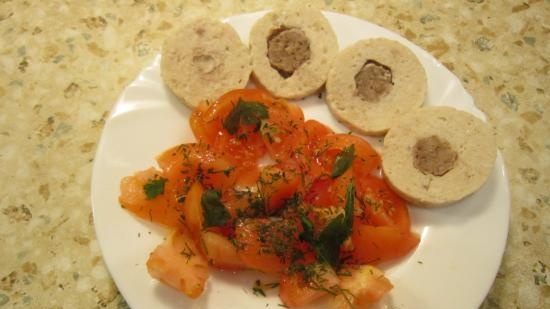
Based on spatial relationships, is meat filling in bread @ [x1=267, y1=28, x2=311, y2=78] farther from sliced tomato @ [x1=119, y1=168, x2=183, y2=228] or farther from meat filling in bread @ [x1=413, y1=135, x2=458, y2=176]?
sliced tomato @ [x1=119, y1=168, x2=183, y2=228]

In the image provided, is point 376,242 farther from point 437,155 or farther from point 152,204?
point 152,204

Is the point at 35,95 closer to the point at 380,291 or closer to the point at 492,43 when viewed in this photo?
the point at 380,291

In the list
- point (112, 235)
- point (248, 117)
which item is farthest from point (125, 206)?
point (248, 117)

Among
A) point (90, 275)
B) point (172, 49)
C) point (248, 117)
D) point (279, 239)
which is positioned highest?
point (172, 49)

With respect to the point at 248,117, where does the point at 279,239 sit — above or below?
below

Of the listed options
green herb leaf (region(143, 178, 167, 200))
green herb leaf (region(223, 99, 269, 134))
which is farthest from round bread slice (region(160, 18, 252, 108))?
green herb leaf (region(143, 178, 167, 200))

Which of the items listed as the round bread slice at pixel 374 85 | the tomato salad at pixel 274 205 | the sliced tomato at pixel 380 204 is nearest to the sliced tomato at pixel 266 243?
the tomato salad at pixel 274 205
